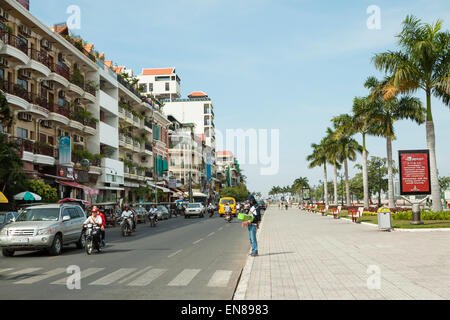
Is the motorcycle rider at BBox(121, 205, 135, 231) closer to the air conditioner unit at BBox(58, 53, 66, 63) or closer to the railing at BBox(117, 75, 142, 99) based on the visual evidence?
the air conditioner unit at BBox(58, 53, 66, 63)

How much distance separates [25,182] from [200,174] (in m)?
83.9

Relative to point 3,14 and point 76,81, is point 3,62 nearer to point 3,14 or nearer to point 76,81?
point 3,14

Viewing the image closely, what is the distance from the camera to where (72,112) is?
42250mm

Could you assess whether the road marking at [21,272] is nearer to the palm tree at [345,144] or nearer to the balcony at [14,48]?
the balcony at [14,48]

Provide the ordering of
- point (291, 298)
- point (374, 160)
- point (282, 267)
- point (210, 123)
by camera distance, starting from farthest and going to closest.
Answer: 1. point (210, 123)
2. point (374, 160)
3. point (282, 267)
4. point (291, 298)

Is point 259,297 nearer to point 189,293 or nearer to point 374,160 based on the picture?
point 189,293

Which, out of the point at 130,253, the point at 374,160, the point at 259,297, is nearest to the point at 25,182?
the point at 130,253

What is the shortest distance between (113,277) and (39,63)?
93.2ft

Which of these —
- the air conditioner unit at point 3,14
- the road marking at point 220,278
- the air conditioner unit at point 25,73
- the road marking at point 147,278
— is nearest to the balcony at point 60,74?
the air conditioner unit at point 25,73

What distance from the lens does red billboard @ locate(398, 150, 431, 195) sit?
26.3 m

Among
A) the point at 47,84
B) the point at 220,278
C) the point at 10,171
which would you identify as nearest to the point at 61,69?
the point at 47,84

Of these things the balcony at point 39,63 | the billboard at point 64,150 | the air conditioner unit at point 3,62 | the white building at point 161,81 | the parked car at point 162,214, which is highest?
the white building at point 161,81

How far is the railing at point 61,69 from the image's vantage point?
126 ft

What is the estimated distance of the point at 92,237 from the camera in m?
15.9
